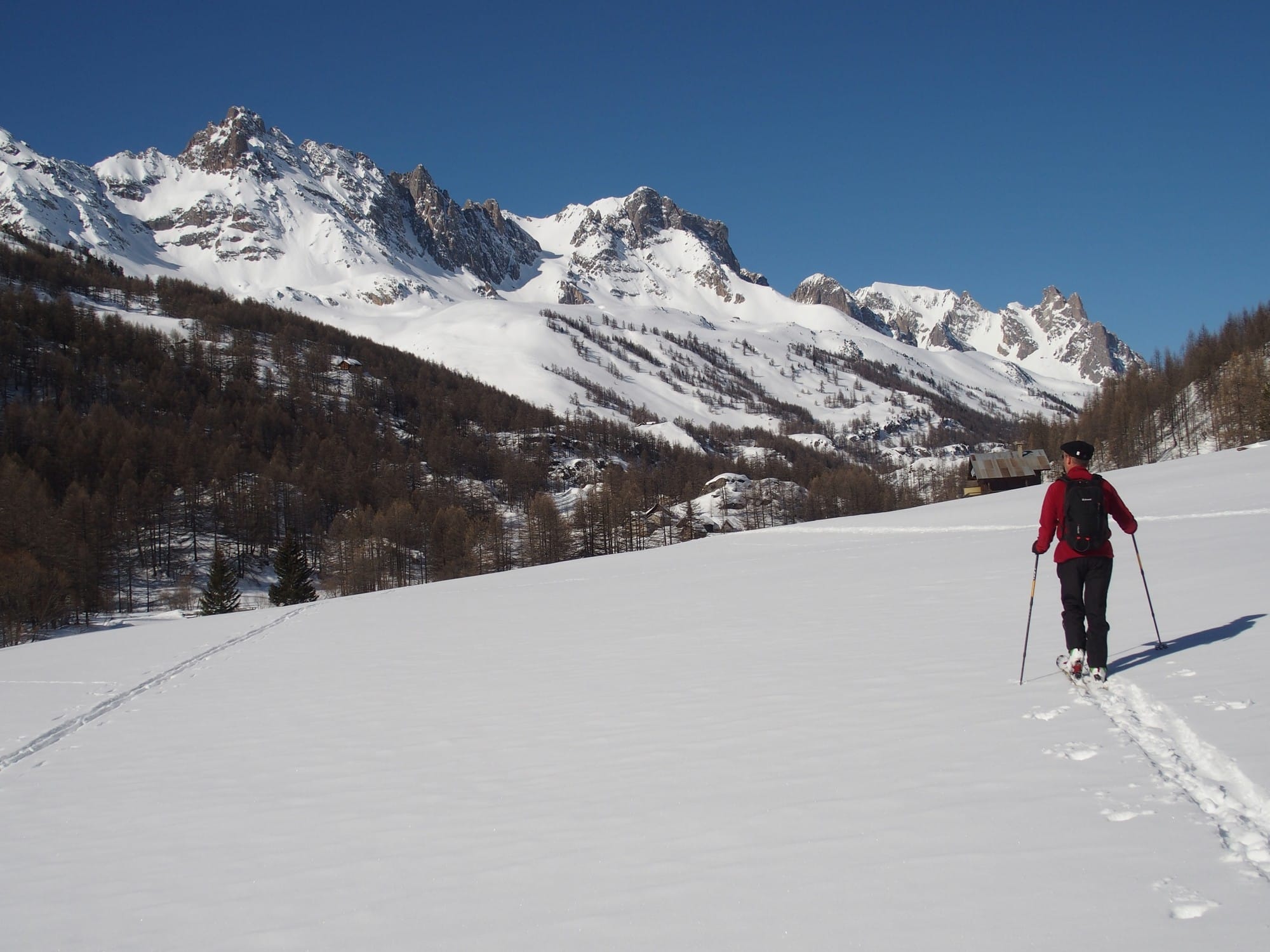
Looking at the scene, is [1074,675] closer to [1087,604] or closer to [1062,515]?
[1087,604]

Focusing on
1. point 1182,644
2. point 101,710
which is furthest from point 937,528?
point 101,710

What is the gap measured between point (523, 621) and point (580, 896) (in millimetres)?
15020

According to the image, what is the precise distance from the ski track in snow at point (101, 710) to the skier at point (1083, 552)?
13.0 m

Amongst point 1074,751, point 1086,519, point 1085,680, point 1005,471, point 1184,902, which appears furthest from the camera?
point 1005,471

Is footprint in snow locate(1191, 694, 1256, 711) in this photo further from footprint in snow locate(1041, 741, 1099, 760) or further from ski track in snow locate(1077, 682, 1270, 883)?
footprint in snow locate(1041, 741, 1099, 760)

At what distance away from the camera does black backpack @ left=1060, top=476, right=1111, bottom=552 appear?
27.9 ft

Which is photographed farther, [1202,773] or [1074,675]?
[1074,675]

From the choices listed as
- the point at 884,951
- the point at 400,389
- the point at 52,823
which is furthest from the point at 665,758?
the point at 400,389

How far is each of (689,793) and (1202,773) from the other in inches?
152

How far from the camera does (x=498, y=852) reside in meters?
5.71

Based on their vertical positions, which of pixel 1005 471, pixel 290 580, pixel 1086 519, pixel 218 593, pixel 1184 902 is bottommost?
pixel 218 593

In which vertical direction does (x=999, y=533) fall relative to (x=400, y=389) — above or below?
below

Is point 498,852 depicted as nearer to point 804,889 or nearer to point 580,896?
point 580,896

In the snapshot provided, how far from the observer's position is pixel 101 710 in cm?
1271
